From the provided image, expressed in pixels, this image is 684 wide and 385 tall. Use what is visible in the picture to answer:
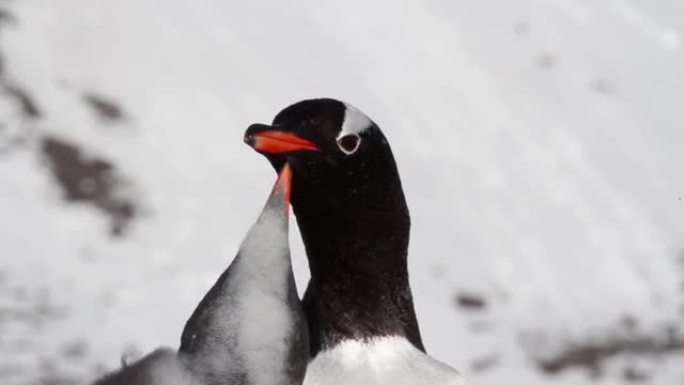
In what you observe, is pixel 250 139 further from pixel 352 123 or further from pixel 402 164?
pixel 402 164

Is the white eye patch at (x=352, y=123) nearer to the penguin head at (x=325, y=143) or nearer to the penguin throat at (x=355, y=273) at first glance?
the penguin head at (x=325, y=143)

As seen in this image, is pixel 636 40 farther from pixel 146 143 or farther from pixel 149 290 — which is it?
pixel 149 290

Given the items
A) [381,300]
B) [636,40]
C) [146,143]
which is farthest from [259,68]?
[381,300]

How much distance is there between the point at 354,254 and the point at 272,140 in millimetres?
469

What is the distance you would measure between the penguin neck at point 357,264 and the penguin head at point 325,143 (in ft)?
0.19

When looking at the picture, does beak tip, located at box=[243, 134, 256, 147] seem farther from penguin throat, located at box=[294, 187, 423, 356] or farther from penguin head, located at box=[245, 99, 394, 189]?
penguin throat, located at box=[294, 187, 423, 356]

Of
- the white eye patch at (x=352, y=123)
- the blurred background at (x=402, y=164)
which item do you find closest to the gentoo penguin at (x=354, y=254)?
the white eye patch at (x=352, y=123)

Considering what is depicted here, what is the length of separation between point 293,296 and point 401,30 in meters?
6.11

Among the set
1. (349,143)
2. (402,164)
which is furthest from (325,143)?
(402,164)

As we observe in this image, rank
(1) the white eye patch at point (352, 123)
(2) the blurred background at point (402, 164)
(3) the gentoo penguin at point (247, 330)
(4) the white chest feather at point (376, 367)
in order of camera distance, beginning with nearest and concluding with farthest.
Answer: (3) the gentoo penguin at point (247, 330) → (1) the white eye patch at point (352, 123) → (4) the white chest feather at point (376, 367) → (2) the blurred background at point (402, 164)

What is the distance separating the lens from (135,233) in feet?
20.0

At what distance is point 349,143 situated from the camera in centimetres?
244

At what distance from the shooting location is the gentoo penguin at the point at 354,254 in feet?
7.95

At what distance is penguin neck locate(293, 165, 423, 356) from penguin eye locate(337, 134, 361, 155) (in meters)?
0.10
